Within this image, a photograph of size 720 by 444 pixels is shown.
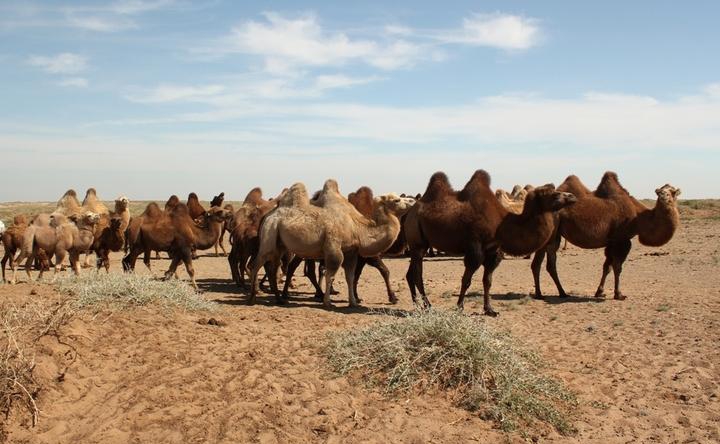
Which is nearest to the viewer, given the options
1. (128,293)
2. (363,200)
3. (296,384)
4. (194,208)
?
(296,384)

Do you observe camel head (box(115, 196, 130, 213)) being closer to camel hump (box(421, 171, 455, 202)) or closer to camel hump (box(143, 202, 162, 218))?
camel hump (box(143, 202, 162, 218))

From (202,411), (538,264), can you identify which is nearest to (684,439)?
(202,411)

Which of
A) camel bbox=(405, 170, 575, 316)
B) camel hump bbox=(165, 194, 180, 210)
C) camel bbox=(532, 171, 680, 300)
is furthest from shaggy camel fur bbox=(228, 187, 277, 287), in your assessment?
camel bbox=(532, 171, 680, 300)

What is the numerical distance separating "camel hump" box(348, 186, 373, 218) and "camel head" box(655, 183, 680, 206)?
5.95m

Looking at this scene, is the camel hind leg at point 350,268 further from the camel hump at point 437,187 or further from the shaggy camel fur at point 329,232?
the camel hump at point 437,187

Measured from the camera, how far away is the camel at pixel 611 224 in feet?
45.2

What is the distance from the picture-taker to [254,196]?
55.5 feet

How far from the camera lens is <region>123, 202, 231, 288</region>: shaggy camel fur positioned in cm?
1474

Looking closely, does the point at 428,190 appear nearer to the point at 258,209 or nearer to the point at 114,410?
the point at 258,209

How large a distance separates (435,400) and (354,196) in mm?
8567

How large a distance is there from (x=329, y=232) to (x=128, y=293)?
3887 mm

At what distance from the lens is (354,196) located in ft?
49.5

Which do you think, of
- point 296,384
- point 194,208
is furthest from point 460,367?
point 194,208

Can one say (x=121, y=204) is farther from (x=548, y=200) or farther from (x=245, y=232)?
(x=548, y=200)
